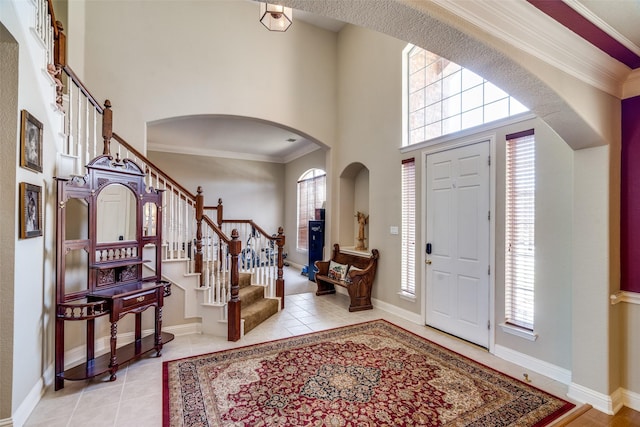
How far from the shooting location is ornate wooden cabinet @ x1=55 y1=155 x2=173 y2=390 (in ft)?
8.48

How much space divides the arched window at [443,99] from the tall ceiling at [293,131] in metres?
1.02

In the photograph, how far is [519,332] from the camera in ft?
9.90

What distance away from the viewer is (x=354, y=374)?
9.24ft

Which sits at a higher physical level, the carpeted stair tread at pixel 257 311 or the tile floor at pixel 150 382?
the carpeted stair tread at pixel 257 311

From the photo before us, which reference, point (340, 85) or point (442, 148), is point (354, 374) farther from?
point (340, 85)

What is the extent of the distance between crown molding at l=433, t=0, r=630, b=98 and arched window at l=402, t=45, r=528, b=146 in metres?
0.77

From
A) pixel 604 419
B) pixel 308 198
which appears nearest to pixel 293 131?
pixel 308 198

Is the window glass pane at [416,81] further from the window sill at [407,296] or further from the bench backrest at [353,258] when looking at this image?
the window sill at [407,296]

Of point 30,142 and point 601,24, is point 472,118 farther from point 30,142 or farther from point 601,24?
point 30,142

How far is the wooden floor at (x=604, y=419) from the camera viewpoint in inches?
85.4

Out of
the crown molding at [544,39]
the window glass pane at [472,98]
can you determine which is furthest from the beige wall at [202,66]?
the crown molding at [544,39]

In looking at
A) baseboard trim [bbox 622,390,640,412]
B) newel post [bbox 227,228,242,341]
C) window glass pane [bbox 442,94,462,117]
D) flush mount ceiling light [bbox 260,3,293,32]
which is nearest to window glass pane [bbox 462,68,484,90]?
window glass pane [bbox 442,94,462,117]

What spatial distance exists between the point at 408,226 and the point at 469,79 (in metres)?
2.09

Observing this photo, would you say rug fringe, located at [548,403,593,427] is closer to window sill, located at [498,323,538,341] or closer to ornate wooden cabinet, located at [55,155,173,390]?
window sill, located at [498,323,538,341]
